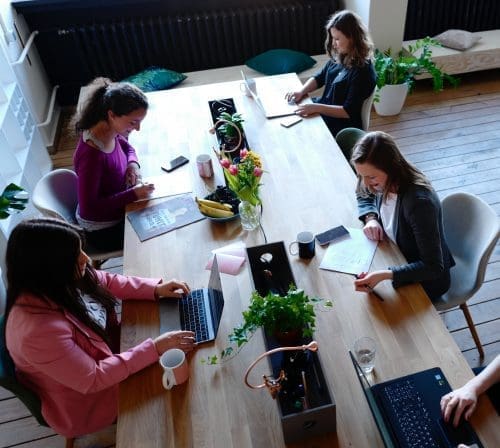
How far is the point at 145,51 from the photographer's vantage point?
4.39m

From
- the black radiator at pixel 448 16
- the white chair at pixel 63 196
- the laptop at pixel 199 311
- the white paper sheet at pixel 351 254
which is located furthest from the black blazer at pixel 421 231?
the black radiator at pixel 448 16

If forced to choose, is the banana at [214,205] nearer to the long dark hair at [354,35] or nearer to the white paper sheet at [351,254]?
the white paper sheet at [351,254]

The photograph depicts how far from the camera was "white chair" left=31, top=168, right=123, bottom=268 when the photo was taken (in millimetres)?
2323

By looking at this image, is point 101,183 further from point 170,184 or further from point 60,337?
point 60,337

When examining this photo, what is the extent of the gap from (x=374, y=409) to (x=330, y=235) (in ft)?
2.60

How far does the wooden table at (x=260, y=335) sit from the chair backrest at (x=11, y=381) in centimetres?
33

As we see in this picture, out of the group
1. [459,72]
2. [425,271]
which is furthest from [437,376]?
[459,72]

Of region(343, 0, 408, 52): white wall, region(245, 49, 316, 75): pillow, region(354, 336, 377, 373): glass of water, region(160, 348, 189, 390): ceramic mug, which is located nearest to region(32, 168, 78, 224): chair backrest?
region(160, 348, 189, 390): ceramic mug

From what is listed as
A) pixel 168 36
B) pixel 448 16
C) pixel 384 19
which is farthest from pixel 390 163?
pixel 448 16

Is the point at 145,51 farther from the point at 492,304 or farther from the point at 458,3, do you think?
the point at 492,304

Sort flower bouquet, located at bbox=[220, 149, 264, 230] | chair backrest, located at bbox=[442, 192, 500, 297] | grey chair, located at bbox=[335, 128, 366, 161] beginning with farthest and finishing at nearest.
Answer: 1. grey chair, located at bbox=[335, 128, 366, 161]
2. flower bouquet, located at bbox=[220, 149, 264, 230]
3. chair backrest, located at bbox=[442, 192, 500, 297]

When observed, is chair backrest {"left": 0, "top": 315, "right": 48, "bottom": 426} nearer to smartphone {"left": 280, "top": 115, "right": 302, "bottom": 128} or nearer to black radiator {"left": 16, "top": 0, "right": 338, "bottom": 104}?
smartphone {"left": 280, "top": 115, "right": 302, "bottom": 128}

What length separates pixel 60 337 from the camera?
4.48ft

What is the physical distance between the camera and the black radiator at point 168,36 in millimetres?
4223
